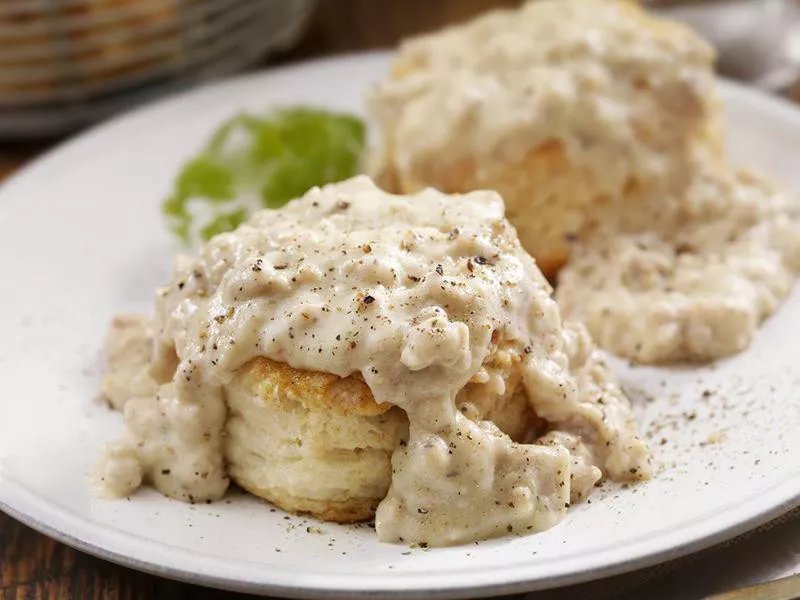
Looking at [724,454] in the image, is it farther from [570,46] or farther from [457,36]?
[457,36]

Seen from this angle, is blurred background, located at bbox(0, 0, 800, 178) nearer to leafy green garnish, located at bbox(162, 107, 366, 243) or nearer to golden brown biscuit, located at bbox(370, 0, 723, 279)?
leafy green garnish, located at bbox(162, 107, 366, 243)

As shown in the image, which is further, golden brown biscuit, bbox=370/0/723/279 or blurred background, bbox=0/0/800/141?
blurred background, bbox=0/0/800/141

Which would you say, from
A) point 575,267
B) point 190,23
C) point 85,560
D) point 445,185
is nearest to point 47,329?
point 85,560

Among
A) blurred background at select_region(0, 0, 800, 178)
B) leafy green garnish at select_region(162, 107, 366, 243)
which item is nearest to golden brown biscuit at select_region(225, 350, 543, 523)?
leafy green garnish at select_region(162, 107, 366, 243)

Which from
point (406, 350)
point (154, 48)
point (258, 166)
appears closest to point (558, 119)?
point (258, 166)

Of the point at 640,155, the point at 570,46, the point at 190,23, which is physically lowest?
the point at 190,23

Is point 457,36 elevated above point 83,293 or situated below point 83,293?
above
